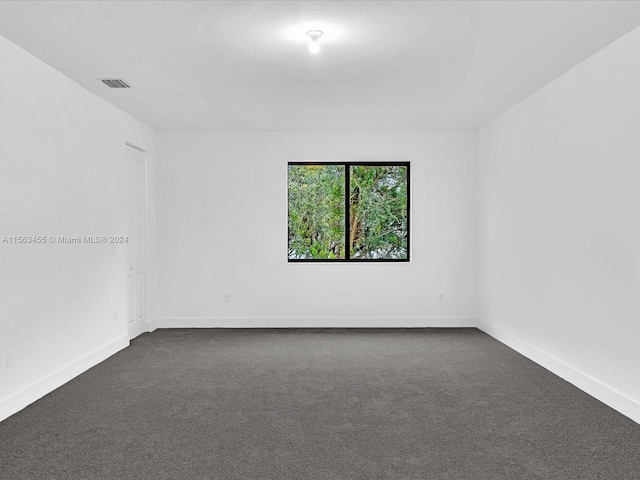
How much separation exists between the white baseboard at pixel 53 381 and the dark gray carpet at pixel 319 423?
0.29ft

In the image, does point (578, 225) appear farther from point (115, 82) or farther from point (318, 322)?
point (115, 82)

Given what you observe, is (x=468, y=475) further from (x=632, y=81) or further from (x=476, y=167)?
(x=476, y=167)

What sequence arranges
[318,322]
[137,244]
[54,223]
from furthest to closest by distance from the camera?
1. [318,322]
2. [137,244]
3. [54,223]

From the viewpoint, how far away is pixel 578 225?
4.36 metres

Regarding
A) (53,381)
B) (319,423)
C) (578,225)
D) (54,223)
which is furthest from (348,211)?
(53,381)

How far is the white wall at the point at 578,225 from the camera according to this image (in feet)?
12.1

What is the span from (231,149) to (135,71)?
269 cm

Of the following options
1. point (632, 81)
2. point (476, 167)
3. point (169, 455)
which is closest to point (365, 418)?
point (169, 455)

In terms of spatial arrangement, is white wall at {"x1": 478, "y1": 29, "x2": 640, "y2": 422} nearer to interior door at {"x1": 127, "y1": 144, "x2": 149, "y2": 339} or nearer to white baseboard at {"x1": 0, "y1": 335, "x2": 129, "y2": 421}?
white baseboard at {"x1": 0, "y1": 335, "x2": 129, "y2": 421}

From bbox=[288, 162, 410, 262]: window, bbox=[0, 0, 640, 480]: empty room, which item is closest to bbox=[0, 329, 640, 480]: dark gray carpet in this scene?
bbox=[0, 0, 640, 480]: empty room

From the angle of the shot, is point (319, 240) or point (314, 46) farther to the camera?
point (319, 240)

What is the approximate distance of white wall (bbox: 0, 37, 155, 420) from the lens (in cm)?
379

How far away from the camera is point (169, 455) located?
3.01 m

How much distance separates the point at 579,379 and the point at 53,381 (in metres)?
4.34
